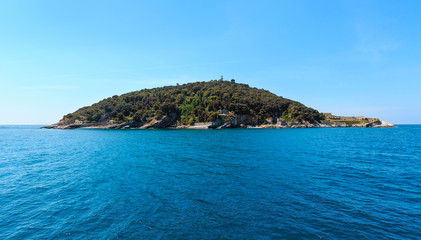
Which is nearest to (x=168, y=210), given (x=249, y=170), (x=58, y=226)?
(x=58, y=226)

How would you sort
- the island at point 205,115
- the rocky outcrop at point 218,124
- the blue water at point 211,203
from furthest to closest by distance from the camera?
the island at point 205,115
the rocky outcrop at point 218,124
the blue water at point 211,203

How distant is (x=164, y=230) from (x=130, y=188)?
861 cm

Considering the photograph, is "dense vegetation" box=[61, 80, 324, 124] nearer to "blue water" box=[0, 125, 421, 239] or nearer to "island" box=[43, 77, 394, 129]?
"island" box=[43, 77, 394, 129]

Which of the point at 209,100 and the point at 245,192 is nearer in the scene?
the point at 245,192

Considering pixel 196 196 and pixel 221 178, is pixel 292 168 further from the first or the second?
pixel 196 196

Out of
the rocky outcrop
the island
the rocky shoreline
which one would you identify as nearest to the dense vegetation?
the island

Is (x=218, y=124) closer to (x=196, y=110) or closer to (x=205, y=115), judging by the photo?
(x=205, y=115)

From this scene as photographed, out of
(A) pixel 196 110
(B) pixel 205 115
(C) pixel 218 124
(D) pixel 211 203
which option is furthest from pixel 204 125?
(D) pixel 211 203

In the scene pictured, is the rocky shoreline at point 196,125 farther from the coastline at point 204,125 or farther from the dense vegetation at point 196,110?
the dense vegetation at point 196,110

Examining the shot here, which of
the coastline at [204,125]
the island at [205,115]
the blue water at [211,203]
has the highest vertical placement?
the island at [205,115]

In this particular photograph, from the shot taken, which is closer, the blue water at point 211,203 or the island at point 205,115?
the blue water at point 211,203

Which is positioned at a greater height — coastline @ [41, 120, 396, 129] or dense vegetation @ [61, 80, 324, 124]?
dense vegetation @ [61, 80, 324, 124]

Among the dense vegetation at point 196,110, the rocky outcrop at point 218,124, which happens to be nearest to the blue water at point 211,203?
the rocky outcrop at point 218,124

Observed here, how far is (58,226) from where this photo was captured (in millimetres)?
10562
